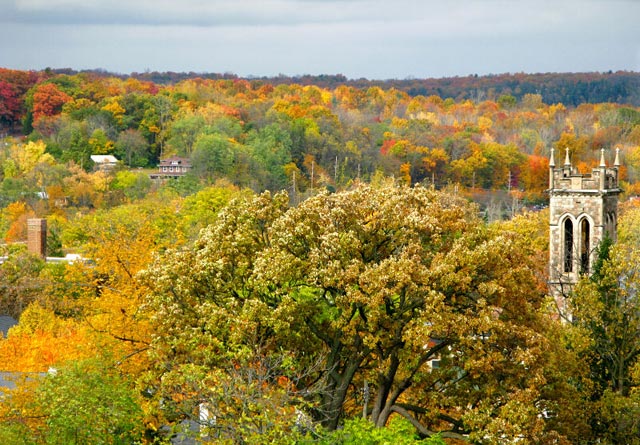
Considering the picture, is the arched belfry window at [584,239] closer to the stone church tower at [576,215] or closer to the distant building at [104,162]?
the stone church tower at [576,215]

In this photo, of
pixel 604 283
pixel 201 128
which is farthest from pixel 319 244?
pixel 201 128

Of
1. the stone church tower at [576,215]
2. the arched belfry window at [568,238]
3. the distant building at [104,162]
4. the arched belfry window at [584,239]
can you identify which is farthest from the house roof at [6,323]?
the distant building at [104,162]

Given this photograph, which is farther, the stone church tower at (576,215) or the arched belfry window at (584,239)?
the arched belfry window at (584,239)

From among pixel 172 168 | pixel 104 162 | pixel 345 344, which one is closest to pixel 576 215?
pixel 345 344

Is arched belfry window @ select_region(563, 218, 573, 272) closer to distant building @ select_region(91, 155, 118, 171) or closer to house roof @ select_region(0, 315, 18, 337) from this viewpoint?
house roof @ select_region(0, 315, 18, 337)

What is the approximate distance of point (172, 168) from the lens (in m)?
146

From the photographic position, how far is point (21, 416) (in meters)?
32.3

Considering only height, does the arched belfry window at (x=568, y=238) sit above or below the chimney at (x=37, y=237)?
above

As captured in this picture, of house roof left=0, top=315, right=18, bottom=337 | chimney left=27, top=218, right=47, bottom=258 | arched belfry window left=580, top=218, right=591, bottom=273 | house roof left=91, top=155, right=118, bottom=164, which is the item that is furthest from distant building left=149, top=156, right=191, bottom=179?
arched belfry window left=580, top=218, right=591, bottom=273

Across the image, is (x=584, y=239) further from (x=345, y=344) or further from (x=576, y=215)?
(x=345, y=344)

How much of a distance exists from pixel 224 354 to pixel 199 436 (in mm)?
2274

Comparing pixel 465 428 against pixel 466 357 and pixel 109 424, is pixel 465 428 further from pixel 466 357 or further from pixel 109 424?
pixel 109 424

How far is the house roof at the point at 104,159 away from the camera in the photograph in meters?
146

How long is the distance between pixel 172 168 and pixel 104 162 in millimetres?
7470
